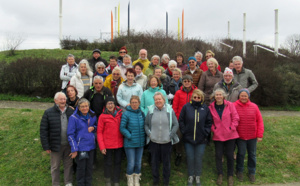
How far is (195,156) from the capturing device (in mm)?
4633

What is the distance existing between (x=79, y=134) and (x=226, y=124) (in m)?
2.77

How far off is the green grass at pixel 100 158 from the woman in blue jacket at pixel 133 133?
54cm

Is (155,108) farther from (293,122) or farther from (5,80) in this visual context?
(5,80)

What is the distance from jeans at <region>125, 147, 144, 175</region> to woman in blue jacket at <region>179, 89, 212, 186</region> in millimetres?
951

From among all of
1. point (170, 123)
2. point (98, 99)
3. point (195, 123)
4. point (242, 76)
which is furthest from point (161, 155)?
point (242, 76)

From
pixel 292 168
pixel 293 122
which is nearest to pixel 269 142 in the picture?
pixel 292 168

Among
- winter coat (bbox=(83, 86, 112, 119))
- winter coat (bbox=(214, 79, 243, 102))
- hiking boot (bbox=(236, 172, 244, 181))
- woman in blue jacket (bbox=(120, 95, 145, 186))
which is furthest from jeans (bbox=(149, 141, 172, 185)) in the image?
winter coat (bbox=(214, 79, 243, 102))

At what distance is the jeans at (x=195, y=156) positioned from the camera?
4.57m

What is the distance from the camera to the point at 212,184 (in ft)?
15.8

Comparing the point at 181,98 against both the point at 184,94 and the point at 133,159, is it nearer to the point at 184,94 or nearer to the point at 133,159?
the point at 184,94

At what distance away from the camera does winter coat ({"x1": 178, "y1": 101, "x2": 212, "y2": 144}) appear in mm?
4488

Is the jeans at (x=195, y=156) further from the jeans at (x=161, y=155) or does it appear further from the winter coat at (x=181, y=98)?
the winter coat at (x=181, y=98)

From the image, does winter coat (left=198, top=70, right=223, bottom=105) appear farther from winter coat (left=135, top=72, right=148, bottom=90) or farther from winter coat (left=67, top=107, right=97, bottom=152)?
winter coat (left=67, top=107, right=97, bottom=152)

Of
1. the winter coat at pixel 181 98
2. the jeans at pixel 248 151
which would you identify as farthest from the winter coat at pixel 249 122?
the winter coat at pixel 181 98
